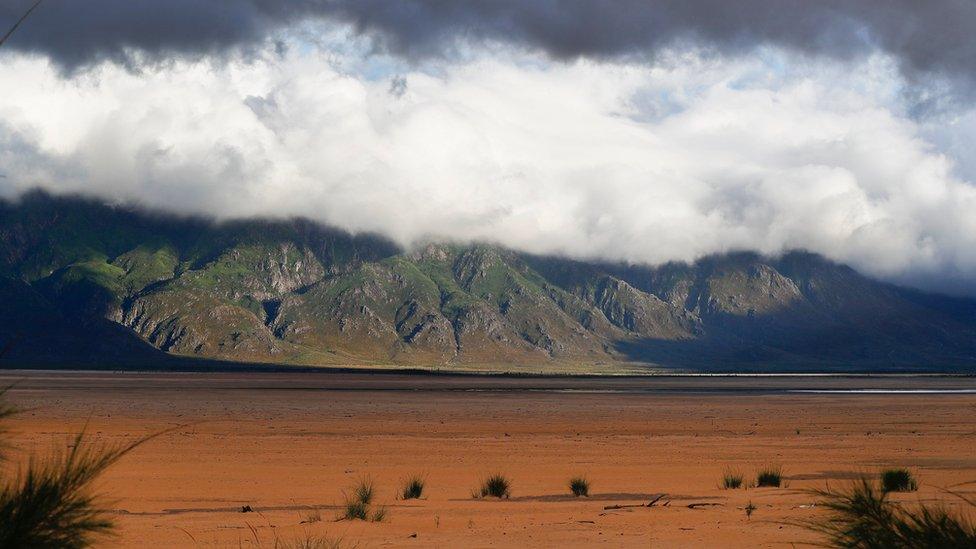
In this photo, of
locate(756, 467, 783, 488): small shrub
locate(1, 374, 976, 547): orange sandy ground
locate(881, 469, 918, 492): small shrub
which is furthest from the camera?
locate(756, 467, 783, 488): small shrub

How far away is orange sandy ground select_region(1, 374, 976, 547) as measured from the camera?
15438 mm

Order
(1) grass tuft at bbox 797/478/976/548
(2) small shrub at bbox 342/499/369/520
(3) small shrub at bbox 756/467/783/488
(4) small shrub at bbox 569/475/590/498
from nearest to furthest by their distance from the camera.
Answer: (1) grass tuft at bbox 797/478/976/548, (2) small shrub at bbox 342/499/369/520, (4) small shrub at bbox 569/475/590/498, (3) small shrub at bbox 756/467/783/488

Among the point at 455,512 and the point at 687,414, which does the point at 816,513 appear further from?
the point at 687,414

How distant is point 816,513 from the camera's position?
16.4m

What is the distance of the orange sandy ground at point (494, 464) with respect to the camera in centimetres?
1544

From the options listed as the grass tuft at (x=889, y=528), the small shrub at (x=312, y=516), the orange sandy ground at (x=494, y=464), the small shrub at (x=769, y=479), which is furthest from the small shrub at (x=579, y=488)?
the grass tuft at (x=889, y=528)

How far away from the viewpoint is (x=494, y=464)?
1208 inches

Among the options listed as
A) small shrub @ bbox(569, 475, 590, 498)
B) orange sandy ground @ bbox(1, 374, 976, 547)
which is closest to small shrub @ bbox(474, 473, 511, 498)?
orange sandy ground @ bbox(1, 374, 976, 547)

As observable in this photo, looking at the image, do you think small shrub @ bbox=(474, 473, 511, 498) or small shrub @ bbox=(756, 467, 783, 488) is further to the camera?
small shrub @ bbox=(756, 467, 783, 488)

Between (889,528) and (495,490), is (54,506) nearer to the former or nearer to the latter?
(889,528)

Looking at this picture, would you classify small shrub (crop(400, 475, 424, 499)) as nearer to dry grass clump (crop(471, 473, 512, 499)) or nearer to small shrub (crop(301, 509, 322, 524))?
dry grass clump (crop(471, 473, 512, 499))

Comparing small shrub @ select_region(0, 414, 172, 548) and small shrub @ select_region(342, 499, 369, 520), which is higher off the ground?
small shrub @ select_region(0, 414, 172, 548)

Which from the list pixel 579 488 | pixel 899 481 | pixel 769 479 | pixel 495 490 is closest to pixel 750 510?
pixel 899 481

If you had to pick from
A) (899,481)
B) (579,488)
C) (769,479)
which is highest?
(899,481)
